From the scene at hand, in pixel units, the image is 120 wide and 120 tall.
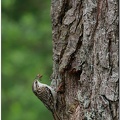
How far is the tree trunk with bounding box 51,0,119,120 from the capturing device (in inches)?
159

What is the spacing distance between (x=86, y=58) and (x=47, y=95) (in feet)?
2.62

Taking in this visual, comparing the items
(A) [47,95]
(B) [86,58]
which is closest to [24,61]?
(A) [47,95]

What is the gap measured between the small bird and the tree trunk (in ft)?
0.18

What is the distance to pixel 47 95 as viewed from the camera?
4.94 m

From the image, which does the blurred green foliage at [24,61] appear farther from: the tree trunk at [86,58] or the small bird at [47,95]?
the tree trunk at [86,58]

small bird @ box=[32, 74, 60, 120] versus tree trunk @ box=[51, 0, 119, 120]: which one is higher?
tree trunk @ box=[51, 0, 119, 120]

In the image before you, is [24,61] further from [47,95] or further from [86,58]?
[86,58]

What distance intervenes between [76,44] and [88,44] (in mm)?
132

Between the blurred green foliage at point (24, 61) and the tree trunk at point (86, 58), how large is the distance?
351cm

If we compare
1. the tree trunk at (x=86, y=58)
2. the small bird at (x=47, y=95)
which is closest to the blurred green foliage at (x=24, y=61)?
the small bird at (x=47, y=95)

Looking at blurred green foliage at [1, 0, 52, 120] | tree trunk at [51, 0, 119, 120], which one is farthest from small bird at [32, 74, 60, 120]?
blurred green foliage at [1, 0, 52, 120]

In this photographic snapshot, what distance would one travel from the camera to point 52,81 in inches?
184

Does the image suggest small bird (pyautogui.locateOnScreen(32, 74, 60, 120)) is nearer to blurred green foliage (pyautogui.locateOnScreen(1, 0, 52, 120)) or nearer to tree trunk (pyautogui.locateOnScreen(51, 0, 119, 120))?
tree trunk (pyautogui.locateOnScreen(51, 0, 119, 120))

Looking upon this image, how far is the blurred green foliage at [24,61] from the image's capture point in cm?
817
